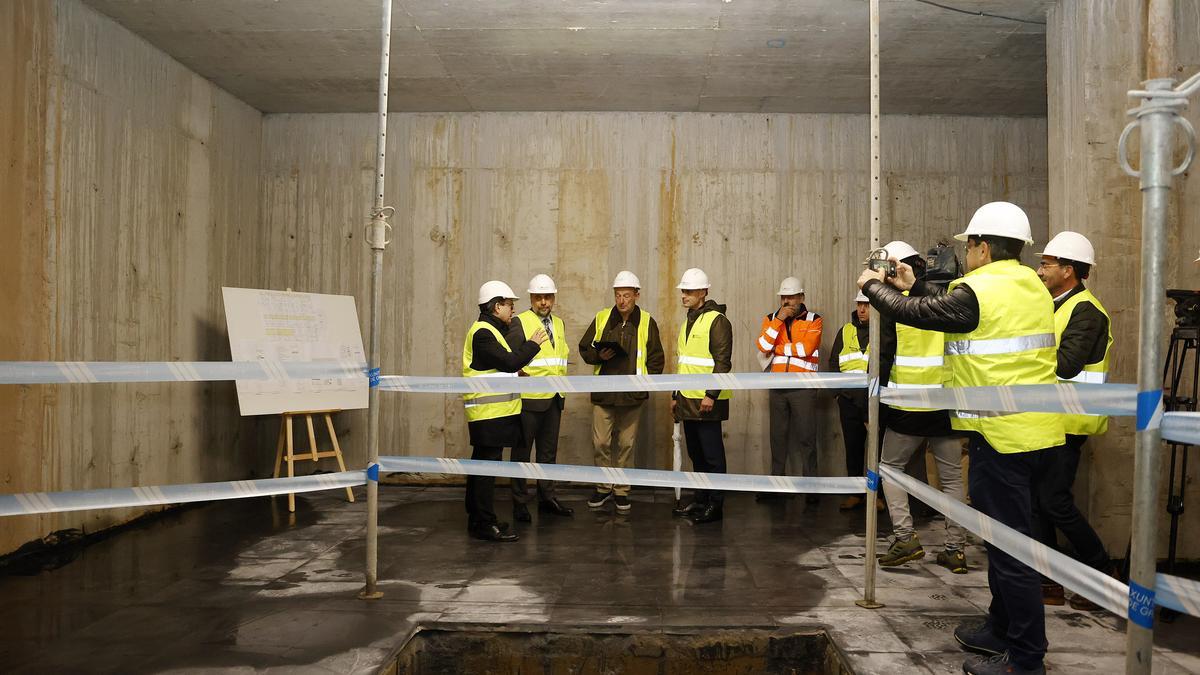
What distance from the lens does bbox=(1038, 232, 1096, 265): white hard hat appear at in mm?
4137

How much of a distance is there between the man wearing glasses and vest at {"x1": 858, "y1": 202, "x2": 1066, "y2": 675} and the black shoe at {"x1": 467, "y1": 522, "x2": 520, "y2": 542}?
309cm

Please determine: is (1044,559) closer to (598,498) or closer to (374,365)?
(374,365)

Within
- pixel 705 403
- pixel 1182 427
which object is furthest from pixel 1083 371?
pixel 705 403

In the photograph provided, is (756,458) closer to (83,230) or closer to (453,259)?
(453,259)

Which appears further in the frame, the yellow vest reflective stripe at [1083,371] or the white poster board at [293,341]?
the white poster board at [293,341]

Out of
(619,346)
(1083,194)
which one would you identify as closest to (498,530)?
(619,346)

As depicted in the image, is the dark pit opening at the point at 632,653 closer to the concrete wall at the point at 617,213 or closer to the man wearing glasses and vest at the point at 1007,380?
the man wearing glasses and vest at the point at 1007,380

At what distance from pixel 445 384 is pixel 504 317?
4.93ft

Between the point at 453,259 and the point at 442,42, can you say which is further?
the point at 453,259

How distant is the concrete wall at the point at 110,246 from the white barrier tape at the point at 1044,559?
17.8 ft

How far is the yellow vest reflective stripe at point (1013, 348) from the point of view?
9.75 feet

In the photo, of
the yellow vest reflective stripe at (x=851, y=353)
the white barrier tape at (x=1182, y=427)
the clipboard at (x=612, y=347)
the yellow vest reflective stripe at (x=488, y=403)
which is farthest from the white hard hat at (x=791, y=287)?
the white barrier tape at (x=1182, y=427)

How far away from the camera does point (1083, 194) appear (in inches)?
196

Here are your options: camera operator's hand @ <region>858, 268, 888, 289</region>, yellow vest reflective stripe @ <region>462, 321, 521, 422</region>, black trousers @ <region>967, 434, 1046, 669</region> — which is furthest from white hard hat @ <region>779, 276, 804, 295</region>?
black trousers @ <region>967, 434, 1046, 669</region>
